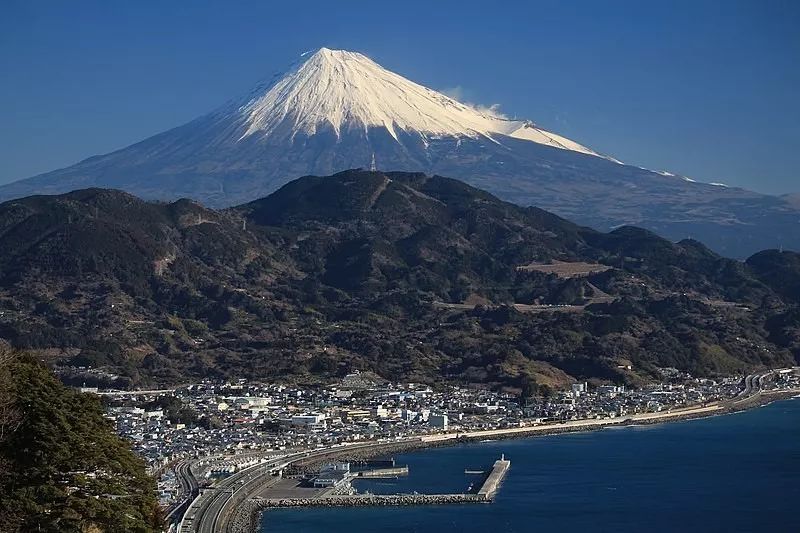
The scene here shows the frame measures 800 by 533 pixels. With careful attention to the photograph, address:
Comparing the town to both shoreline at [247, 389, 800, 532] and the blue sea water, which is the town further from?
the blue sea water

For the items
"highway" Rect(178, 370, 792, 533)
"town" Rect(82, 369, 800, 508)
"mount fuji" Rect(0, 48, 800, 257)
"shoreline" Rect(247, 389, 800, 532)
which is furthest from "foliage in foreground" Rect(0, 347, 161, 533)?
"mount fuji" Rect(0, 48, 800, 257)

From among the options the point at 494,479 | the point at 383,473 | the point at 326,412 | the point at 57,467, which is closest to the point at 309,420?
the point at 326,412

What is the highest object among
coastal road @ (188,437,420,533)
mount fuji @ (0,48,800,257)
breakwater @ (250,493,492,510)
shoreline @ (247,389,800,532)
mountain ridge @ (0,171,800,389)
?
mount fuji @ (0,48,800,257)

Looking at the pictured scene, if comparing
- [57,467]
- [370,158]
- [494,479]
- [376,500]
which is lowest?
[494,479]

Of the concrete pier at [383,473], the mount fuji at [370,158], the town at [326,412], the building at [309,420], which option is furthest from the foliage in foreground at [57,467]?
the mount fuji at [370,158]

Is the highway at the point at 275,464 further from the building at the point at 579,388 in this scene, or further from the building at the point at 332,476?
the building at the point at 579,388

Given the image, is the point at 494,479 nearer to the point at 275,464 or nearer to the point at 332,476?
the point at 332,476

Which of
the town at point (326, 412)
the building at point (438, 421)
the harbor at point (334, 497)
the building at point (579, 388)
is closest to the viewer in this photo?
the harbor at point (334, 497)
